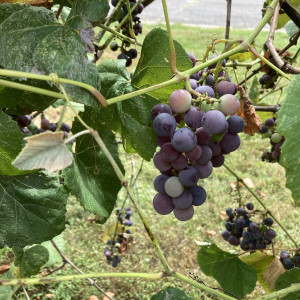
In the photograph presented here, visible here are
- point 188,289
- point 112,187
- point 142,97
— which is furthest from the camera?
point 188,289

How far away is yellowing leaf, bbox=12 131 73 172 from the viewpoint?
42 cm

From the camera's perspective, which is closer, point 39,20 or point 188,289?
point 39,20

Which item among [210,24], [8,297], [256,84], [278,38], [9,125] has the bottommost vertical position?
[210,24]

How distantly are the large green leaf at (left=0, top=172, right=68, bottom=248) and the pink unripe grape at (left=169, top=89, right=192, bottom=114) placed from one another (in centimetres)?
35

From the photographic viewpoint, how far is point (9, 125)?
27.4 inches

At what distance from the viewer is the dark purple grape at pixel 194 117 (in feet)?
1.92

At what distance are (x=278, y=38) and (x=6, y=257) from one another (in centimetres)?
602

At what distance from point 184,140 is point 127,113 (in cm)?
23

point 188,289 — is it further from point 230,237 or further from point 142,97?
point 142,97

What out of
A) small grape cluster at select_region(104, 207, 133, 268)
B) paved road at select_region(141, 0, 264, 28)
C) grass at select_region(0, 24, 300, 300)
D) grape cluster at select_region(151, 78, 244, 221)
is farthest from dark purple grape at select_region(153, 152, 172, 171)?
paved road at select_region(141, 0, 264, 28)

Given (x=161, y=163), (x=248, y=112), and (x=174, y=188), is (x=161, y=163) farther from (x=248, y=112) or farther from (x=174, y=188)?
(x=248, y=112)

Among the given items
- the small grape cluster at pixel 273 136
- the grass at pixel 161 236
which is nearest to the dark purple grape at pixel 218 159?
the small grape cluster at pixel 273 136

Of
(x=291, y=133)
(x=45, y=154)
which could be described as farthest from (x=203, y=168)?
(x=45, y=154)

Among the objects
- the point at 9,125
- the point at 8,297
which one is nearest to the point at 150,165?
the point at 8,297
